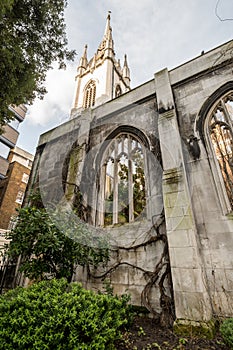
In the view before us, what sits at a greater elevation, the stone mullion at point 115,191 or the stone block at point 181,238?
the stone mullion at point 115,191

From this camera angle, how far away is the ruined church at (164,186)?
14.1 feet

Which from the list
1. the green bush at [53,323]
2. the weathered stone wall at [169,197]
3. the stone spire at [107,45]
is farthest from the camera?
the stone spire at [107,45]

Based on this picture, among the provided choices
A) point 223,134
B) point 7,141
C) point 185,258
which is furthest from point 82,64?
point 185,258

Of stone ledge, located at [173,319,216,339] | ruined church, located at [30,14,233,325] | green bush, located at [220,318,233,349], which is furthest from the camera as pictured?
ruined church, located at [30,14,233,325]

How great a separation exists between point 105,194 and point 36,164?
16.1ft

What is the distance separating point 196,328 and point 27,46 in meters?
10.5

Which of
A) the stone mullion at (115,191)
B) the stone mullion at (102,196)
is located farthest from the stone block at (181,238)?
the stone mullion at (102,196)

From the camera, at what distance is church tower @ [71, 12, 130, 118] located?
22.9 m

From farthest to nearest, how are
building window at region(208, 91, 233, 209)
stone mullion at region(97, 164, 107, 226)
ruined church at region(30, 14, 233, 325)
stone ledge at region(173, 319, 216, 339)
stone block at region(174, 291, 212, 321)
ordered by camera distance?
stone mullion at region(97, 164, 107, 226) < building window at region(208, 91, 233, 209) < ruined church at region(30, 14, 233, 325) < stone block at region(174, 291, 212, 321) < stone ledge at region(173, 319, 216, 339)

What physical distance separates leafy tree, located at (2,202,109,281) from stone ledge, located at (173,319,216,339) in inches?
93.7

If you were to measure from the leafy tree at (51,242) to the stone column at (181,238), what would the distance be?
2.17 metres

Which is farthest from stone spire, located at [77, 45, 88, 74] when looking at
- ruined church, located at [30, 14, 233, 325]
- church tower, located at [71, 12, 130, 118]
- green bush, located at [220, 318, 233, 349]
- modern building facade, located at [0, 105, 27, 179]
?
green bush, located at [220, 318, 233, 349]

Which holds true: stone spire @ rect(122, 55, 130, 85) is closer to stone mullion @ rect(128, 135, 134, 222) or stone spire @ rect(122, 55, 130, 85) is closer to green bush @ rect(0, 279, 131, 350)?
stone mullion @ rect(128, 135, 134, 222)

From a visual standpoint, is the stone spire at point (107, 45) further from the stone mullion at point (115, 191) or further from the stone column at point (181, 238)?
the stone column at point (181, 238)
